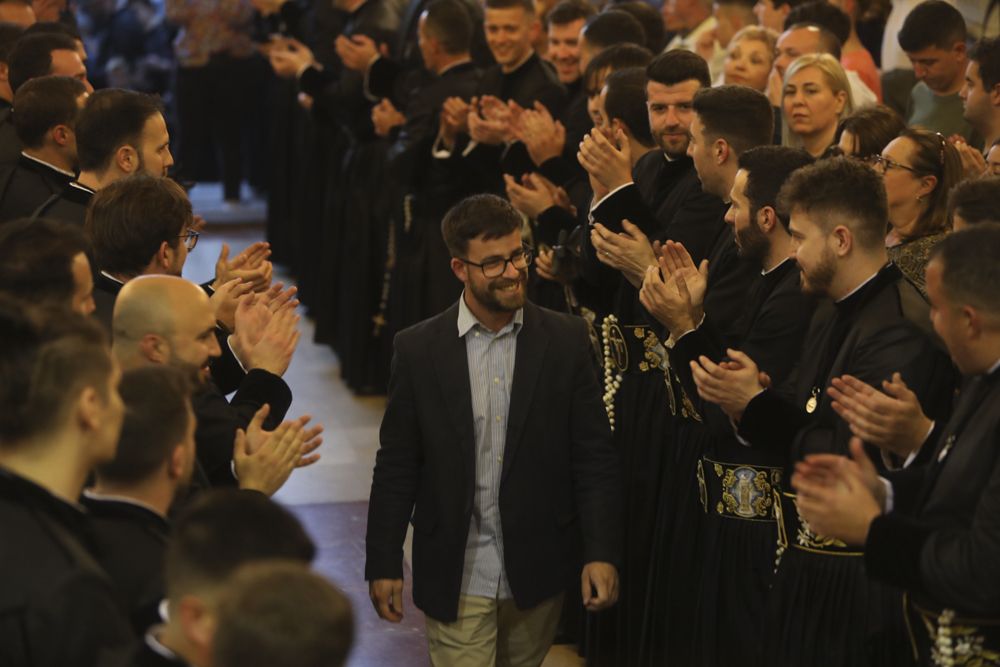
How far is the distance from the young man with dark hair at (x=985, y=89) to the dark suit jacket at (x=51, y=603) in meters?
3.99

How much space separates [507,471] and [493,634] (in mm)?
481

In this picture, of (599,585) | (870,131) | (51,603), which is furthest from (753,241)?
(51,603)

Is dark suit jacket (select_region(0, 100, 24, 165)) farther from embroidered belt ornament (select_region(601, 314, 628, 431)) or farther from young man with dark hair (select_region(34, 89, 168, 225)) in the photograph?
embroidered belt ornament (select_region(601, 314, 628, 431))

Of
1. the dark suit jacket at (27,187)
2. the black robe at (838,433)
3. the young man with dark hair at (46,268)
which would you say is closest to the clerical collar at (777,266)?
the black robe at (838,433)

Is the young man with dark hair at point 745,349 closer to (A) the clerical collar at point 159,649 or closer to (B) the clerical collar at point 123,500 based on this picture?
(B) the clerical collar at point 123,500

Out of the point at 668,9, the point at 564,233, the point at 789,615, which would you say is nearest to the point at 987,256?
the point at 789,615

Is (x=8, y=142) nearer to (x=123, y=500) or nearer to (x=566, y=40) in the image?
(x=566, y=40)

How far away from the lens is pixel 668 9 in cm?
934

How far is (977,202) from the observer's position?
412cm

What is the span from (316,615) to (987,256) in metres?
1.81

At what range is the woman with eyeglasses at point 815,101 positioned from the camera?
5945 millimetres

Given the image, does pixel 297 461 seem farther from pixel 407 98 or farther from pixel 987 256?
pixel 407 98

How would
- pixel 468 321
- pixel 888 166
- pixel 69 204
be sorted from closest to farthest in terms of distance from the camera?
pixel 468 321 < pixel 888 166 < pixel 69 204

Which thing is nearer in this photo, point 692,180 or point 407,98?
point 692,180
